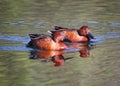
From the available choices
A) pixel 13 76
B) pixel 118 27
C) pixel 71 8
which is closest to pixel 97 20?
pixel 118 27

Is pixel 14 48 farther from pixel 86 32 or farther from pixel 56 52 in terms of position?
pixel 86 32

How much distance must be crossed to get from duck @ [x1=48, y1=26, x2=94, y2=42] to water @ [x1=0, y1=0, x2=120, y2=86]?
34 centimetres

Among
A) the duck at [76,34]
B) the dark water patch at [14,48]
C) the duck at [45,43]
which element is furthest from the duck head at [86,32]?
the dark water patch at [14,48]

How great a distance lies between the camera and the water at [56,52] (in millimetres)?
9375

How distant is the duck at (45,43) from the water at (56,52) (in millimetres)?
200

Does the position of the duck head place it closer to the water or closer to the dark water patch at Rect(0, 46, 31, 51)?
the water

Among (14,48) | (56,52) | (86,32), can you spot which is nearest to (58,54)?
(56,52)

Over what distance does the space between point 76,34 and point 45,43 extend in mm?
1499

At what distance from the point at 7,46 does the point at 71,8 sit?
18.3 ft

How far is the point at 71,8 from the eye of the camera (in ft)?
56.9

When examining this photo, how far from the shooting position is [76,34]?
13383 millimetres

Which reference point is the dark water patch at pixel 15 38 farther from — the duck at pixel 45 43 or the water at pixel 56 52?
the duck at pixel 45 43

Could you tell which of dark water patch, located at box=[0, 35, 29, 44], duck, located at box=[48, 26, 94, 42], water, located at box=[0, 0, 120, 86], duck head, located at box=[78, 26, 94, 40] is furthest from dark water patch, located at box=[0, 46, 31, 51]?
duck head, located at box=[78, 26, 94, 40]

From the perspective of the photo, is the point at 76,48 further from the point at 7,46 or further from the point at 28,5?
the point at 28,5
